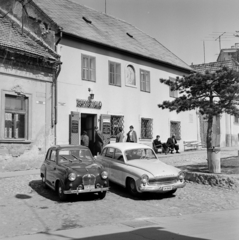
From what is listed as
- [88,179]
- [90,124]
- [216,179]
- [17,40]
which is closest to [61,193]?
[88,179]

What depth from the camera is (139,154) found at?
36.5 ft

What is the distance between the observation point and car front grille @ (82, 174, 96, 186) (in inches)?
361

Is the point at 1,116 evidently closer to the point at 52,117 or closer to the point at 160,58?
the point at 52,117

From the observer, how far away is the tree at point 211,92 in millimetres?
11836

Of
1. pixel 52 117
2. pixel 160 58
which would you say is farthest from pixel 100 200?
pixel 160 58

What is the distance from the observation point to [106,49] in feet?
60.3

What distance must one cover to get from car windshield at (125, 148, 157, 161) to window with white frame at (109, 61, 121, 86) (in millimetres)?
Result: 7833

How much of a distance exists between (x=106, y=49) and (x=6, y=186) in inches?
395

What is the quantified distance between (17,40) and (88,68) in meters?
4.05

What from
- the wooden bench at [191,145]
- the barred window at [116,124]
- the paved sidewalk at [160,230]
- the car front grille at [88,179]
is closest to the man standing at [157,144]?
the barred window at [116,124]

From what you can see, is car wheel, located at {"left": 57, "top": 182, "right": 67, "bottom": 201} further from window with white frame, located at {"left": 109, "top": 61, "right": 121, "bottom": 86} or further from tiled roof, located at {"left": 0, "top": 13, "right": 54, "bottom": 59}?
window with white frame, located at {"left": 109, "top": 61, "right": 121, "bottom": 86}

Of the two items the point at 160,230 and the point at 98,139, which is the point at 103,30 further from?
the point at 160,230

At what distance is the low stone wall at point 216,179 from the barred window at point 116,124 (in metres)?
7.29

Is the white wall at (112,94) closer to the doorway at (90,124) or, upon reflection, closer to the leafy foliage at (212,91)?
the doorway at (90,124)
